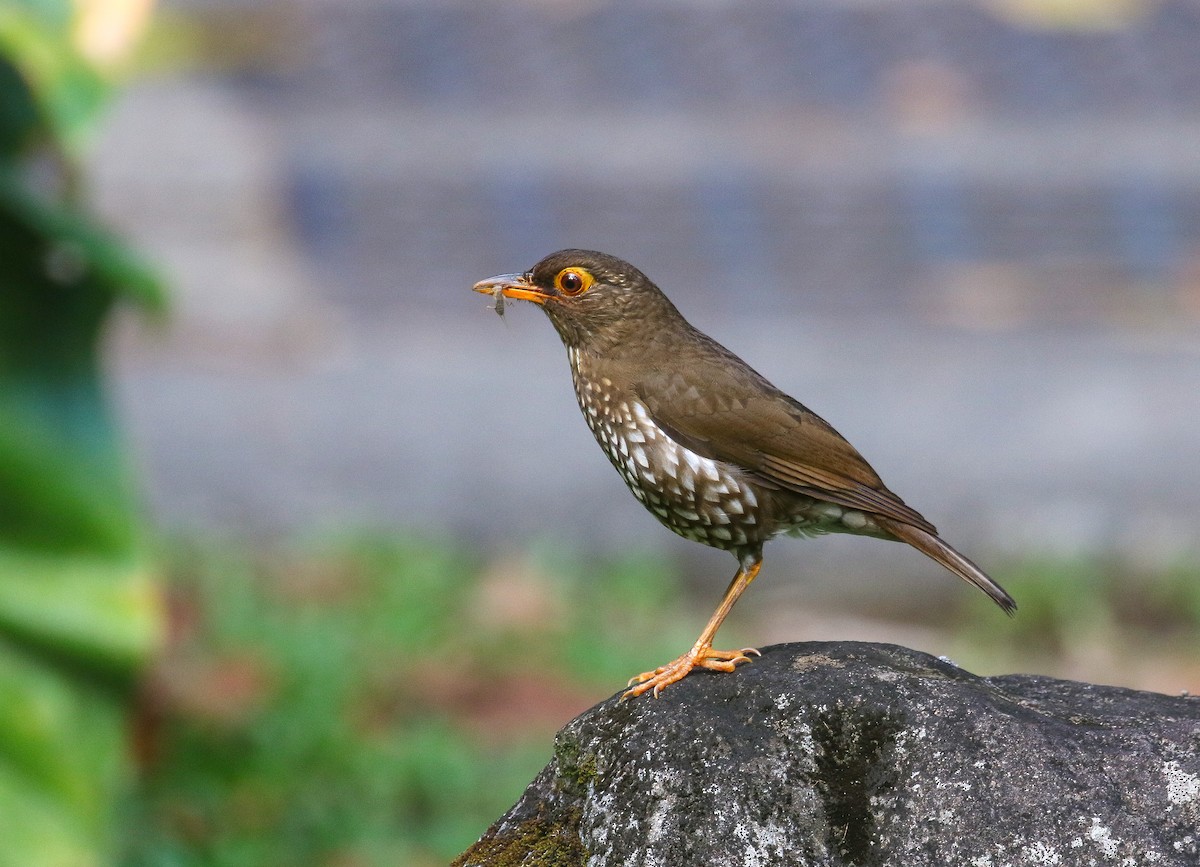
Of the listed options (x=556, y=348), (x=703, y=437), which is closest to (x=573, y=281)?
(x=703, y=437)

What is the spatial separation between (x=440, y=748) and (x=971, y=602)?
3.11m

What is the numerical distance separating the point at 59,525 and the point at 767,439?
136 inches

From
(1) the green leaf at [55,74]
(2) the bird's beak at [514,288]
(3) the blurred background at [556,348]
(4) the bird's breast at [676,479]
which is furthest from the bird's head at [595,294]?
(3) the blurred background at [556,348]

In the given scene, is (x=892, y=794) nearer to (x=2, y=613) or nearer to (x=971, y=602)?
(x=2, y=613)

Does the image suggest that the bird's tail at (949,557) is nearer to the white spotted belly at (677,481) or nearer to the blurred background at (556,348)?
the white spotted belly at (677,481)

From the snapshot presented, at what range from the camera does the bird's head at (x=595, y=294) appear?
13.0 ft

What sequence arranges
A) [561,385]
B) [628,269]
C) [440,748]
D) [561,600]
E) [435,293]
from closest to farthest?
[628,269] → [440,748] → [561,600] → [561,385] → [435,293]

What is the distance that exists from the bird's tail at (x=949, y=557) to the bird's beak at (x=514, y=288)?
0.95 metres

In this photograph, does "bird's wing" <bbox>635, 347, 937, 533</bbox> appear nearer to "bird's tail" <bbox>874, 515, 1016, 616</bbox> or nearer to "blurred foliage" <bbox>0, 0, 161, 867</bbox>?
"bird's tail" <bbox>874, 515, 1016, 616</bbox>

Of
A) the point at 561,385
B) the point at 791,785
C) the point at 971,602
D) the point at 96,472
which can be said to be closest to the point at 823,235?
the point at 561,385

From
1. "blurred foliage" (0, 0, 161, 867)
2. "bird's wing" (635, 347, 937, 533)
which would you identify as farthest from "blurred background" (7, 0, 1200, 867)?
"bird's wing" (635, 347, 937, 533)

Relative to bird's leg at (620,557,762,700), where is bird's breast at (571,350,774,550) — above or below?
above

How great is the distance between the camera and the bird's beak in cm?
395

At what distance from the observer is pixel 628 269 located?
13.0 ft
